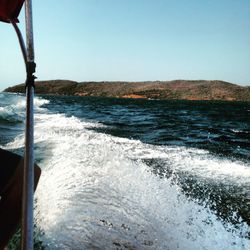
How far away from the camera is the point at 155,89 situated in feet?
490

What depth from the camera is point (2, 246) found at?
175cm

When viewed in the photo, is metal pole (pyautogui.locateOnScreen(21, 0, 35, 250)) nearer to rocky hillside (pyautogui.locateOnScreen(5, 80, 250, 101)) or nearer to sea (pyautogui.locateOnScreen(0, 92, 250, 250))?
sea (pyautogui.locateOnScreen(0, 92, 250, 250))

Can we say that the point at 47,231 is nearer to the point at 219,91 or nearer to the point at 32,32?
the point at 32,32

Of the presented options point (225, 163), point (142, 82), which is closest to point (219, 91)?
point (142, 82)

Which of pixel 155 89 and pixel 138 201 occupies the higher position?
pixel 138 201

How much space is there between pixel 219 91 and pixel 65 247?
142m

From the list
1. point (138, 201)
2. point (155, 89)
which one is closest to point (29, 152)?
point (138, 201)

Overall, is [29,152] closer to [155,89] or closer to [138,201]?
[138,201]

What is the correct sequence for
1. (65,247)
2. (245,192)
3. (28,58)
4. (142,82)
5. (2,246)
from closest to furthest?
(28,58), (2,246), (65,247), (245,192), (142,82)

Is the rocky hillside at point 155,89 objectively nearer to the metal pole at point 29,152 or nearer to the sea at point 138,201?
the sea at point 138,201

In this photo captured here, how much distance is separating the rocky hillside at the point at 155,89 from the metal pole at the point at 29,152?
131472mm

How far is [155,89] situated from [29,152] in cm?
14978

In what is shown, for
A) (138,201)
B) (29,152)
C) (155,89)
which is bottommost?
(155,89)

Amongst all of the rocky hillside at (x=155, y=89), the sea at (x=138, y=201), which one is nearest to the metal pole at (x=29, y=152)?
the sea at (x=138, y=201)
